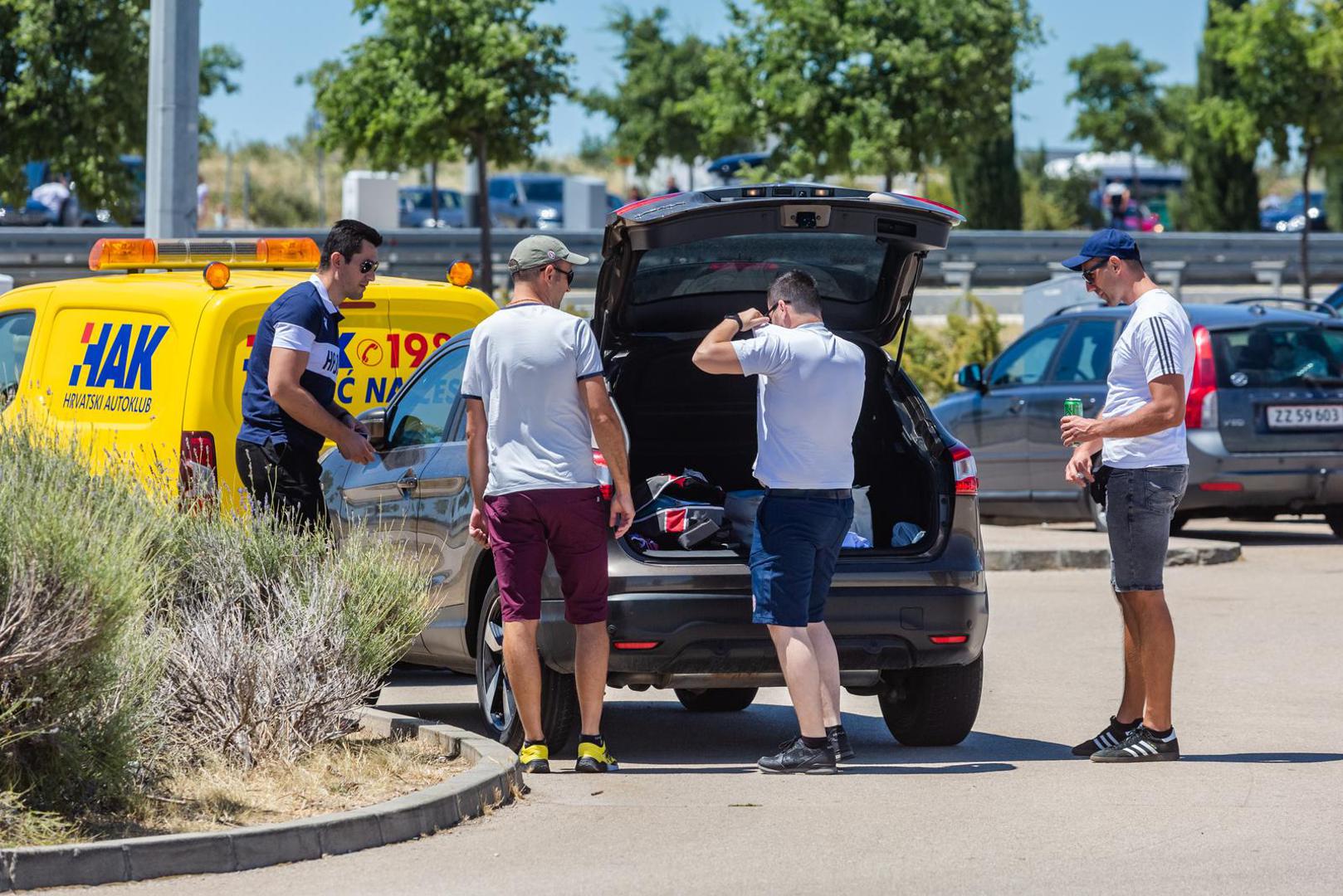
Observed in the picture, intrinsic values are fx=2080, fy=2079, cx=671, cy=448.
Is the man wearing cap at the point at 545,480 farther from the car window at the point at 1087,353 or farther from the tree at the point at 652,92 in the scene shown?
the tree at the point at 652,92

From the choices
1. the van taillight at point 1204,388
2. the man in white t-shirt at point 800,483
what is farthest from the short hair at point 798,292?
the van taillight at point 1204,388

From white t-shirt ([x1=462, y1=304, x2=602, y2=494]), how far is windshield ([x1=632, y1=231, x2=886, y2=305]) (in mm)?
875

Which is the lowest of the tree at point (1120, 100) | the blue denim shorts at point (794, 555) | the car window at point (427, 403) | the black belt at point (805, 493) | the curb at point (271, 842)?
the curb at point (271, 842)

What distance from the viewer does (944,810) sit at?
264 inches

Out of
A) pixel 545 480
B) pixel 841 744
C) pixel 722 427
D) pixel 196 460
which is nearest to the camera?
pixel 545 480

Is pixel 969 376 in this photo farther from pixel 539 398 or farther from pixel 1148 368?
pixel 539 398

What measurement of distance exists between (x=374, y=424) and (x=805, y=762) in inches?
97.5

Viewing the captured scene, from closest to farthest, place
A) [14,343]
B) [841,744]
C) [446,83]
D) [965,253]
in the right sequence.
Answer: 1. [841,744]
2. [14,343]
3. [446,83]
4. [965,253]

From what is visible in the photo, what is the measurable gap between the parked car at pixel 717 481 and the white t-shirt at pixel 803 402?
0.40 meters

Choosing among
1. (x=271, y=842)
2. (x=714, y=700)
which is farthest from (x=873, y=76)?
(x=271, y=842)

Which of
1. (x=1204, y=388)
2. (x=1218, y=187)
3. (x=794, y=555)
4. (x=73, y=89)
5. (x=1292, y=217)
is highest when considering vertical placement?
(x=1218, y=187)

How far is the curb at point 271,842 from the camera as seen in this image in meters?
5.43

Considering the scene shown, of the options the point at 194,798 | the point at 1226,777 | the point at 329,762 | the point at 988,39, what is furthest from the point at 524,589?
the point at 988,39

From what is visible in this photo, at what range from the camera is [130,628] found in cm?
599
